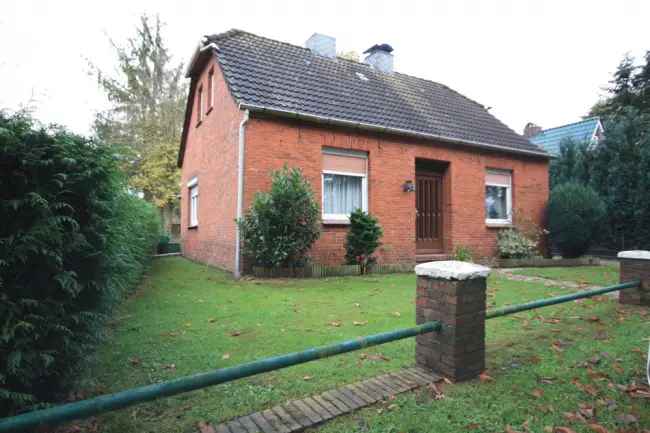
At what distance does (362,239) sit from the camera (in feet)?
27.8

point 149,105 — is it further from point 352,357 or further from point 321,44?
point 352,357

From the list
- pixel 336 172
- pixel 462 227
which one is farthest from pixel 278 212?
pixel 462 227

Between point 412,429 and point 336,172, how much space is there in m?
7.65

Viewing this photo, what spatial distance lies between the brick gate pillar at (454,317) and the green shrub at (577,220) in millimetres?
10733

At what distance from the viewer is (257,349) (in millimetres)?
3463

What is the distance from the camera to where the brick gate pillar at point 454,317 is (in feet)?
8.89

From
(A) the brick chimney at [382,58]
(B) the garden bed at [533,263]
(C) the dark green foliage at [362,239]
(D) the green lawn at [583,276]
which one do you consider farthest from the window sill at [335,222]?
(A) the brick chimney at [382,58]

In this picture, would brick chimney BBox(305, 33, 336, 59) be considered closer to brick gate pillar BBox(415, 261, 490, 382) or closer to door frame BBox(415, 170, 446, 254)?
door frame BBox(415, 170, 446, 254)

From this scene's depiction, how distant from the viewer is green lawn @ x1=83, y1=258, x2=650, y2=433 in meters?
2.27

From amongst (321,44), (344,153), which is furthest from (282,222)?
(321,44)

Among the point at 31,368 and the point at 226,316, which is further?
the point at 226,316

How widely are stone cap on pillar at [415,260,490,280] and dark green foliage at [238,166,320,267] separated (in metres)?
4.78

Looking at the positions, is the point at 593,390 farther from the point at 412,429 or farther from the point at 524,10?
the point at 524,10

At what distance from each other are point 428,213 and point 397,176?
188cm
